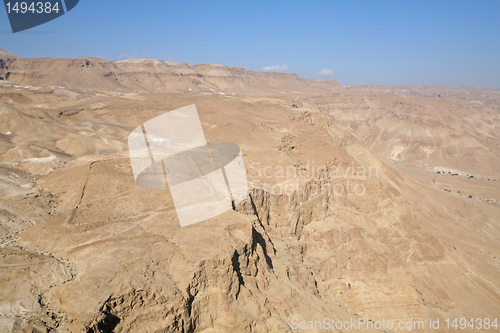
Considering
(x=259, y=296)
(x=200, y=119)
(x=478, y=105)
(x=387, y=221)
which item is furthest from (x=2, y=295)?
(x=478, y=105)

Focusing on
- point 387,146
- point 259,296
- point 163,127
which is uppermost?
point 163,127

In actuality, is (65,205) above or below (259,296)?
above

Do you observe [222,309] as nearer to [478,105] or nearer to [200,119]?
[200,119]

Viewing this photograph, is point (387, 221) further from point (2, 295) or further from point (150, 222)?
point (2, 295)

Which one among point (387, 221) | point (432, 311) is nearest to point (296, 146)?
point (387, 221)

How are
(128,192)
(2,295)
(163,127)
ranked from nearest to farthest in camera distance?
(2,295), (128,192), (163,127)

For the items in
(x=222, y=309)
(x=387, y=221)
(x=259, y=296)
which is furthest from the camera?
(x=387, y=221)

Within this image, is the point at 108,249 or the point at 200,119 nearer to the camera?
the point at 108,249
